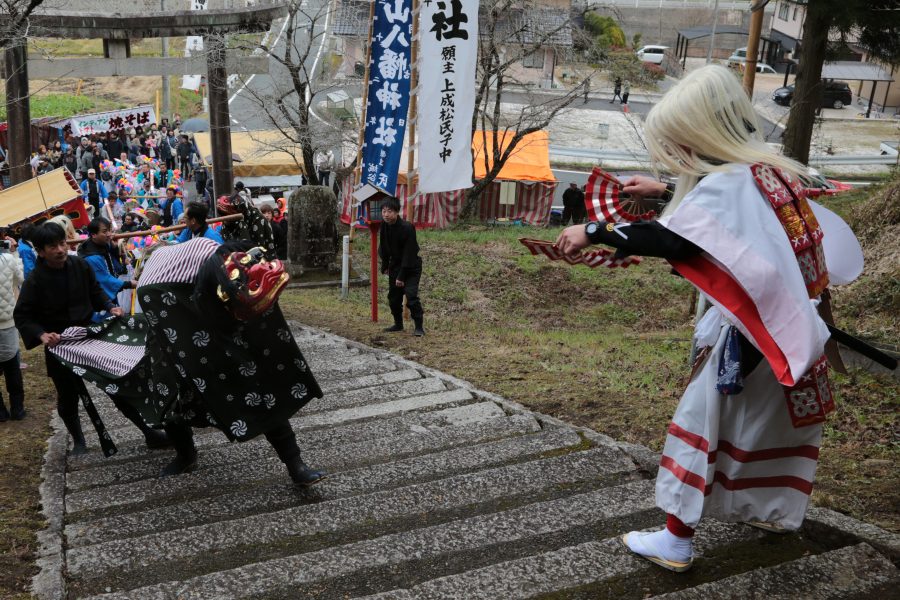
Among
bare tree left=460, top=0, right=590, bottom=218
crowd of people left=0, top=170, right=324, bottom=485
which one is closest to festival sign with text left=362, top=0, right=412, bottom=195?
crowd of people left=0, top=170, right=324, bottom=485

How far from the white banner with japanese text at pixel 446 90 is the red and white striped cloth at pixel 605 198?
21.0 feet

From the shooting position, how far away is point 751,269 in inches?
117

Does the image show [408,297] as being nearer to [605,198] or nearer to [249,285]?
[249,285]

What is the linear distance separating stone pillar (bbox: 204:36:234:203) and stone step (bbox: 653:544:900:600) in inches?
540

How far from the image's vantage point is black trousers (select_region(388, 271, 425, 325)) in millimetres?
10062

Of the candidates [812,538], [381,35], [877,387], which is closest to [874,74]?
[381,35]

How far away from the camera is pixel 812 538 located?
3.77 metres

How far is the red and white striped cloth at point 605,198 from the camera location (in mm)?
3848

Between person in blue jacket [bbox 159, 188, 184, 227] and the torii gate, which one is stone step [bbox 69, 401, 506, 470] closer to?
the torii gate

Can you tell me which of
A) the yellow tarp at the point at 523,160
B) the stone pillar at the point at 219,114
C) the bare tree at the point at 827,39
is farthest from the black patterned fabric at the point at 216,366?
the yellow tarp at the point at 523,160

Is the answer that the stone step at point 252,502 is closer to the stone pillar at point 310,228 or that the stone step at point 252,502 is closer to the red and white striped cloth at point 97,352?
the red and white striped cloth at point 97,352

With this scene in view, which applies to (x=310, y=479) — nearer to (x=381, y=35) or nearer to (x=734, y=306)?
(x=734, y=306)

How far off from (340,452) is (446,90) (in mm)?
5972

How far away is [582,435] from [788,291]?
2.50m
